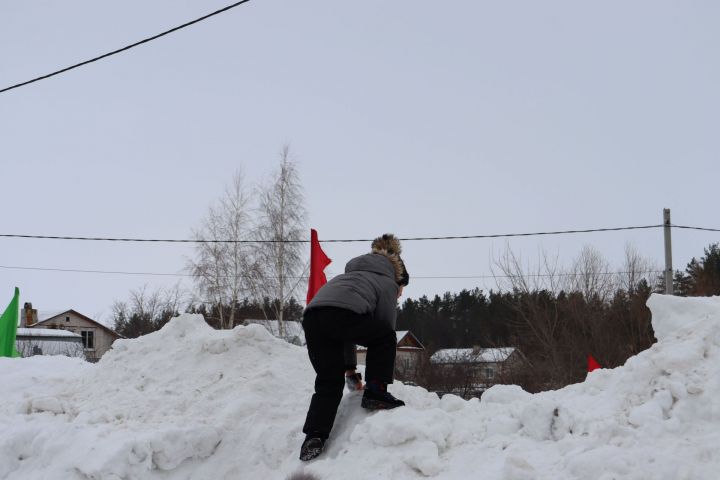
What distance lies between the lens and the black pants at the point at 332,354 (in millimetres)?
4648

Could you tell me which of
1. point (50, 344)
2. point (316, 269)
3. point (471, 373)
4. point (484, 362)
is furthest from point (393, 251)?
point (50, 344)

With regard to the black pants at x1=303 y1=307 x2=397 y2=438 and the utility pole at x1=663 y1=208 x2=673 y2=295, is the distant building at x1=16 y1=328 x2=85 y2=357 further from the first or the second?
the black pants at x1=303 y1=307 x2=397 y2=438

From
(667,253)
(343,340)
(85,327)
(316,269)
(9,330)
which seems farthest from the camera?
(85,327)

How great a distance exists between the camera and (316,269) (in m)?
9.05

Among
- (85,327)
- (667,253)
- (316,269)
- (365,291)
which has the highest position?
(667,253)

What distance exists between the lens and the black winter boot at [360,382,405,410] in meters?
4.76

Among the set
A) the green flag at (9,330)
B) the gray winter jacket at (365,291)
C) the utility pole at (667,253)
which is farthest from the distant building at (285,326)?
the gray winter jacket at (365,291)

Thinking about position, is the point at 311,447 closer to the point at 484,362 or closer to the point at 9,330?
the point at 9,330

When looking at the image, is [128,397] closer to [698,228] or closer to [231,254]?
[698,228]

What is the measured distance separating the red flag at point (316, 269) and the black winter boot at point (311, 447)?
3995mm

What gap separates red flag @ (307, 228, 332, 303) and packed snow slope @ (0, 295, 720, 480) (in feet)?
8.10

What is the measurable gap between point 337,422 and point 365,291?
0.92 m

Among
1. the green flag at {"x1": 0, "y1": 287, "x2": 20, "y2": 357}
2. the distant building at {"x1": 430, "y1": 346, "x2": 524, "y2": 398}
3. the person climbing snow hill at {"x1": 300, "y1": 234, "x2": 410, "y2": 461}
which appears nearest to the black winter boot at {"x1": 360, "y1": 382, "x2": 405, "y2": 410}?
the person climbing snow hill at {"x1": 300, "y1": 234, "x2": 410, "y2": 461}

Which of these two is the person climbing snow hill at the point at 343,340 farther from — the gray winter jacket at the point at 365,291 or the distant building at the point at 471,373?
the distant building at the point at 471,373
